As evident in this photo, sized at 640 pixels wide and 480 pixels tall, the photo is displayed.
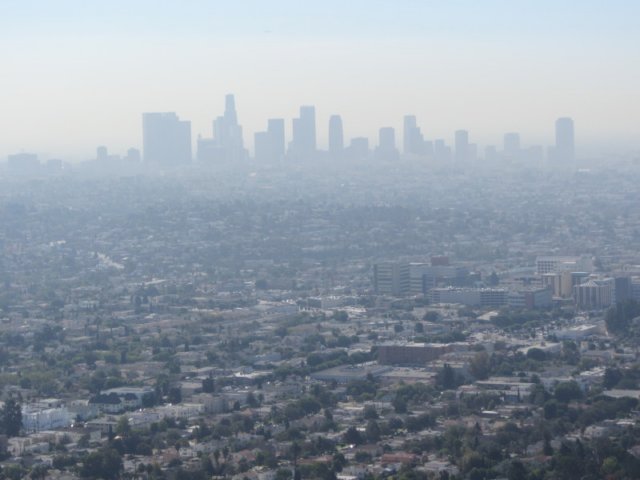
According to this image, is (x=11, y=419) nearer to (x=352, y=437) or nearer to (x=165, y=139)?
(x=352, y=437)

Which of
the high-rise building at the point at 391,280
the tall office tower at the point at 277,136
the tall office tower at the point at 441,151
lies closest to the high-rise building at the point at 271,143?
the tall office tower at the point at 277,136

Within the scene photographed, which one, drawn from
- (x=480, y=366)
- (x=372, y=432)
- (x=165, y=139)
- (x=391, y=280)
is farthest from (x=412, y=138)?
(x=372, y=432)

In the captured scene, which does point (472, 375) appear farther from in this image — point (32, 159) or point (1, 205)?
point (32, 159)

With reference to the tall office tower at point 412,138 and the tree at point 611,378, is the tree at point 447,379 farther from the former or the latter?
the tall office tower at point 412,138

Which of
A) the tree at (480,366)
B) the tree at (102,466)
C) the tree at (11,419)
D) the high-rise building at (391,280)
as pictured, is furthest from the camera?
the high-rise building at (391,280)

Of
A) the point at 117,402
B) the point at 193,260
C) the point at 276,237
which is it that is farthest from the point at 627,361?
the point at 276,237
